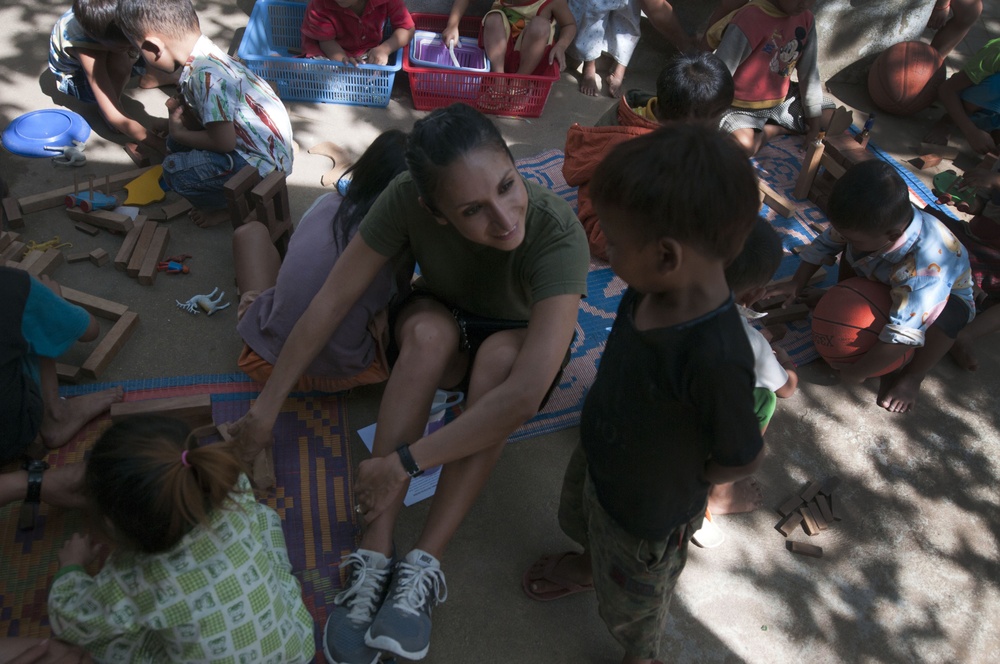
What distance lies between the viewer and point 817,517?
290cm

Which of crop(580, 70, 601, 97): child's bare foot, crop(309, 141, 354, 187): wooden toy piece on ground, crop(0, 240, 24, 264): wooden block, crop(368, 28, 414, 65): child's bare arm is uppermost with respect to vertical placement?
crop(368, 28, 414, 65): child's bare arm

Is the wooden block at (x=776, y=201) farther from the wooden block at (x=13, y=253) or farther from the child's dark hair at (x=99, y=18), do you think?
the wooden block at (x=13, y=253)

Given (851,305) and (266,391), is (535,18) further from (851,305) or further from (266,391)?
(266,391)

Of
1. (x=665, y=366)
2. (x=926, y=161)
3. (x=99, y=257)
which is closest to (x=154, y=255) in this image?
(x=99, y=257)

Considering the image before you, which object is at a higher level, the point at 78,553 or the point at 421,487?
the point at 78,553

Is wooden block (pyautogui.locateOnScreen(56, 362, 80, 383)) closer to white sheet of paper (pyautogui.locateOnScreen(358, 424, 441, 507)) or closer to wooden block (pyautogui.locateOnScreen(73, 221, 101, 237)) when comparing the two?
wooden block (pyautogui.locateOnScreen(73, 221, 101, 237))

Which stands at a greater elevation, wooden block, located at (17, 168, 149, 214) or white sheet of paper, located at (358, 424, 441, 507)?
wooden block, located at (17, 168, 149, 214)

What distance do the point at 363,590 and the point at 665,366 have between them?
130 centimetres

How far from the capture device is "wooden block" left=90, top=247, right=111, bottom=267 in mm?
3477

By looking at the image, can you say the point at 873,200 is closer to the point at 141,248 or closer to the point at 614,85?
Result: the point at 614,85

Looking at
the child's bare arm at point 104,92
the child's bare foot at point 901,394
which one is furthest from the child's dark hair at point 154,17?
the child's bare foot at point 901,394

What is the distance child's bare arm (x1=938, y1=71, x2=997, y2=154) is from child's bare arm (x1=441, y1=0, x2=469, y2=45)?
3.46 metres

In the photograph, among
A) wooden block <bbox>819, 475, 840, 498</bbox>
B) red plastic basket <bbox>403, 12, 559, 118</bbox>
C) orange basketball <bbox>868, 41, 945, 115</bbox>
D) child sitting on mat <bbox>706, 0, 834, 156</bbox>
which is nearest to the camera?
wooden block <bbox>819, 475, 840, 498</bbox>

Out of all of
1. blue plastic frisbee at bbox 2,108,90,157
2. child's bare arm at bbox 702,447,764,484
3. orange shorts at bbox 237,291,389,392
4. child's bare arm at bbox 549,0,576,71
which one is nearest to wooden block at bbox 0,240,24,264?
blue plastic frisbee at bbox 2,108,90,157
